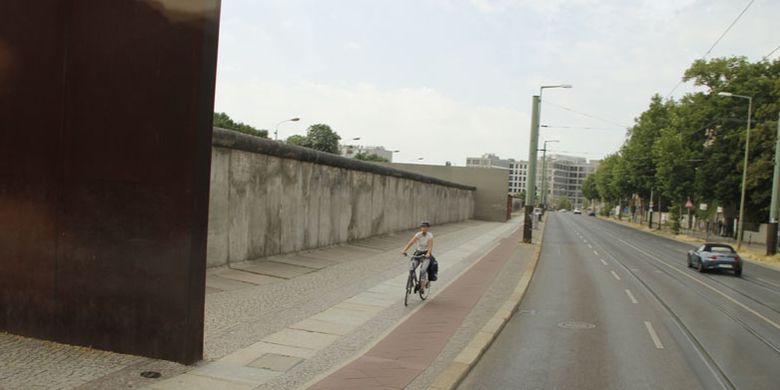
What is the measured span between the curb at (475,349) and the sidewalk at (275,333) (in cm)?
15

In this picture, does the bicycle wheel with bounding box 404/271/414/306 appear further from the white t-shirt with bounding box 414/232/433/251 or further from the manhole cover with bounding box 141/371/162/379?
the manhole cover with bounding box 141/371/162/379

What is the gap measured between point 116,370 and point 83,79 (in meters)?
3.66

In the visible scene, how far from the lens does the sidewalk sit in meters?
6.61

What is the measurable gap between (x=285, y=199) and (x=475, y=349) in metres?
9.62

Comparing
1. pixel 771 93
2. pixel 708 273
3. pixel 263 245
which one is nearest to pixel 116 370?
pixel 263 245

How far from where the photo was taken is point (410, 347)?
871 cm

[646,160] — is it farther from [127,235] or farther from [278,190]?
[127,235]

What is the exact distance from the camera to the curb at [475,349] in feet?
23.5

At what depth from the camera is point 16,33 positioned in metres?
7.79

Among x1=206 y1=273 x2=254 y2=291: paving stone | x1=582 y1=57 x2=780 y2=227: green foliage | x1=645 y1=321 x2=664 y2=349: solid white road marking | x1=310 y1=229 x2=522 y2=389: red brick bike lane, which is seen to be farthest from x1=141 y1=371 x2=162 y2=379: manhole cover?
x1=582 y1=57 x2=780 y2=227: green foliage

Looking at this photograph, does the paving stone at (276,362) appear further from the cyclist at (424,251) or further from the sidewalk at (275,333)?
the cyclist at (424,251)

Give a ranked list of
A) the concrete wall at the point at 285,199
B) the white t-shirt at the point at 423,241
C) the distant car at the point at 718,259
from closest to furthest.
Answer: the white t-shirt at the point at 423,241 → the concrete wall at the point at 285,199 → the distant car at the point at 718,259

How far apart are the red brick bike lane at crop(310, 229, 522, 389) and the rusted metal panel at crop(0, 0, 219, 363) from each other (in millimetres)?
1997

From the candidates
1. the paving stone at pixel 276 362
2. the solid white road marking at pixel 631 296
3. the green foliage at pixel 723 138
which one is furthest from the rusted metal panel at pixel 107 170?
the green foliage at pixel 723 138
